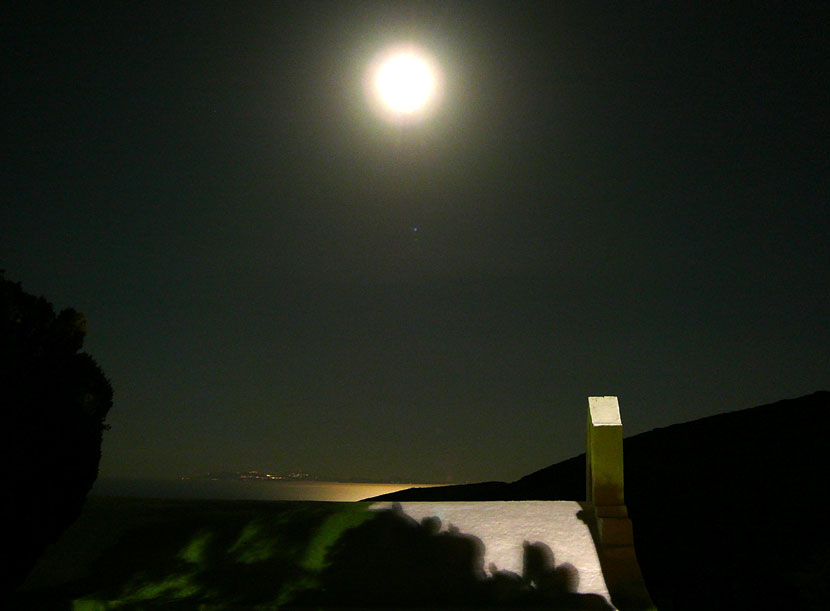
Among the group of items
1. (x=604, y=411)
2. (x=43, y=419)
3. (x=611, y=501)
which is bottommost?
(x=611, y=501)

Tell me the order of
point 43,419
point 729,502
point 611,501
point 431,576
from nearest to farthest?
1. point 431,576
2. point 611,501
3. point 43,419
4. point 729,502

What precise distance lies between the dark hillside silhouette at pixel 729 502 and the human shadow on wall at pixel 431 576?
11.7m

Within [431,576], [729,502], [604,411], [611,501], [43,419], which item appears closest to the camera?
[431,576]

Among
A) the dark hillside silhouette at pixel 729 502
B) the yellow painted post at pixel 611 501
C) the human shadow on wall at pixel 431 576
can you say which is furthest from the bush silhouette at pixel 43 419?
the dark hillside silhouette at pixel 729 502

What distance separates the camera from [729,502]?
28688 mm

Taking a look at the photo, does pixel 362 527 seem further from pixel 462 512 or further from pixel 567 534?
pixel 567 534

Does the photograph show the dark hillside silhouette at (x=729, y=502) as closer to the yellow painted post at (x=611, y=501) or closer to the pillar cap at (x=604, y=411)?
the yellow painted post at (x=611, y=501)

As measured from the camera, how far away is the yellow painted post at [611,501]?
12305mm

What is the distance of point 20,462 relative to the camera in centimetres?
1443

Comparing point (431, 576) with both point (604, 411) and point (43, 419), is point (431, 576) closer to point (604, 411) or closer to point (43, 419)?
point (604, 411)

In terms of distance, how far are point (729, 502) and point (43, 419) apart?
83.7 ft

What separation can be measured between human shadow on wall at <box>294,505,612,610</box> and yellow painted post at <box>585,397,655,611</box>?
2.28 feet

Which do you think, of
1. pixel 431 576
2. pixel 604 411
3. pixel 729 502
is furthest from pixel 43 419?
pixel 729 502

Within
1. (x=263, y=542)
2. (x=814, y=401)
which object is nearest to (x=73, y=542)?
(x=263, y=542)
